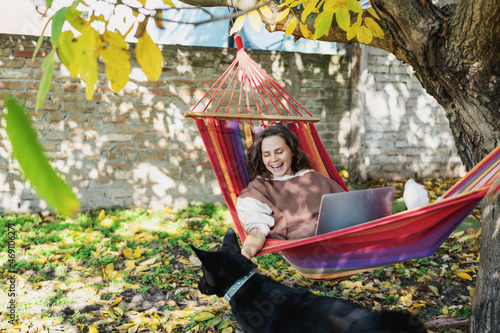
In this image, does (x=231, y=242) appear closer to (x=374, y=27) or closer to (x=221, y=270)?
(x=221, y=270)

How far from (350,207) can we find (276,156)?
64 centimetres

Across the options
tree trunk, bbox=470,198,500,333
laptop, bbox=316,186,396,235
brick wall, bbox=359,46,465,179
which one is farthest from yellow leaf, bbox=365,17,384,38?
brick wall, bbox=359,46,465,179

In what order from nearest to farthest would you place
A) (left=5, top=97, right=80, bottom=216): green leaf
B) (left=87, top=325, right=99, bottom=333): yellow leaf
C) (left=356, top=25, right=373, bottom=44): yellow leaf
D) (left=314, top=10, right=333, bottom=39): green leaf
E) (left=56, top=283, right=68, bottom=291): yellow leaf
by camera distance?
(left=5, top=97, right=80, bottom=216): green leaf
(left=314, top=10, right=333, bottom=39): green leaf
(left=356, top=25, right=373, bottom=44): yellow leaf
(left=87, top=325, right=99, bottom=333): yellow leaf
(left=56, top=283, right=68, bottom=291): yellow leaf

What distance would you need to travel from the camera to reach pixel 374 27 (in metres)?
1.83

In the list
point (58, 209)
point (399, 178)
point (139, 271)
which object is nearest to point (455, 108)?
point (58, 209)

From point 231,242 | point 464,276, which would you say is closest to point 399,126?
point 464,276

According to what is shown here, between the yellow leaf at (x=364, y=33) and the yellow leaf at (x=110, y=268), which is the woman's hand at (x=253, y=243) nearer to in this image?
the yellow leaf at (x=364, y=33)

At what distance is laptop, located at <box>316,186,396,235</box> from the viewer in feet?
5.49

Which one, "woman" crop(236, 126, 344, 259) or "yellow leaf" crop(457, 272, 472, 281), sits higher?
"woman" crop(236, 126, 344, 259)

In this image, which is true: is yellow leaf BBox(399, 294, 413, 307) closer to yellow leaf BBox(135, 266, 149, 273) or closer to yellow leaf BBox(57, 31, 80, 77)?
yellow leaf BBox(135, 266, 149, 273)

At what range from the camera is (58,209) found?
0.25 meters

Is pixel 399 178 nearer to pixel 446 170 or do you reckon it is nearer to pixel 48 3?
pixel 446 170

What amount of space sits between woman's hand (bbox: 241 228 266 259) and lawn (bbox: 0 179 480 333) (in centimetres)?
47

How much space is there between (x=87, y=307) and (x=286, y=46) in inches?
122
